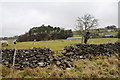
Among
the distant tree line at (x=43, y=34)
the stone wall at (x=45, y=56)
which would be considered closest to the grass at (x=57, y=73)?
the stone wall at (x=45, y=56)

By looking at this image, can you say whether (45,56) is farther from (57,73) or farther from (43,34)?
(43,34)

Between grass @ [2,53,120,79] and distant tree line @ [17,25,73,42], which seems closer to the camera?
grass @ [2,53,120,79]

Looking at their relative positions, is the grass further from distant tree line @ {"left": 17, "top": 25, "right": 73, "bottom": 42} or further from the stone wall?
distant tree line @ {"left": 17, "top": 25, "right": 73, "bottom": 42}

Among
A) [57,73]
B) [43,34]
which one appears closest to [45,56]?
[57,73]

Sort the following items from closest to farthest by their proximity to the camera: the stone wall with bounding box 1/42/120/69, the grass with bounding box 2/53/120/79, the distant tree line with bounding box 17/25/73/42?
the grass with bounding box 2/53/120/79, the stone wall with bounding box 1/42/120/69, the distant tree line with bounding box 17/25/73/42

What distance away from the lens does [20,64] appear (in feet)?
23.2

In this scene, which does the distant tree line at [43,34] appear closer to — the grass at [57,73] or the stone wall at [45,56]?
the stone wall at [45,56]

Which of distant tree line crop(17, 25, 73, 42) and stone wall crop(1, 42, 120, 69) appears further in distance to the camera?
distant tree line crop(17, 25, 73, 42)

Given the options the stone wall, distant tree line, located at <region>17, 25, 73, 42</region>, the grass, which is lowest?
the grass

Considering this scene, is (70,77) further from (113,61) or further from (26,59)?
(113,61)

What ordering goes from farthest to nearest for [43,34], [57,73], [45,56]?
[43,34], [45,56], [57,73]

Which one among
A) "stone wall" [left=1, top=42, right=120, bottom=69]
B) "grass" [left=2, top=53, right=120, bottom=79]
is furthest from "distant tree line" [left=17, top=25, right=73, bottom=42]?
"grass" [left=2, top=53, right=120, bottom=79]

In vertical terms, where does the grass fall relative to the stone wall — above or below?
below

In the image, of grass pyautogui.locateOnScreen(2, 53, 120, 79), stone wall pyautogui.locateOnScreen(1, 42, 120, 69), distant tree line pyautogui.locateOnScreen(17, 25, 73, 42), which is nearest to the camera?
grass pyautogui.locateOnScreen(2, 53, 120, 79)
